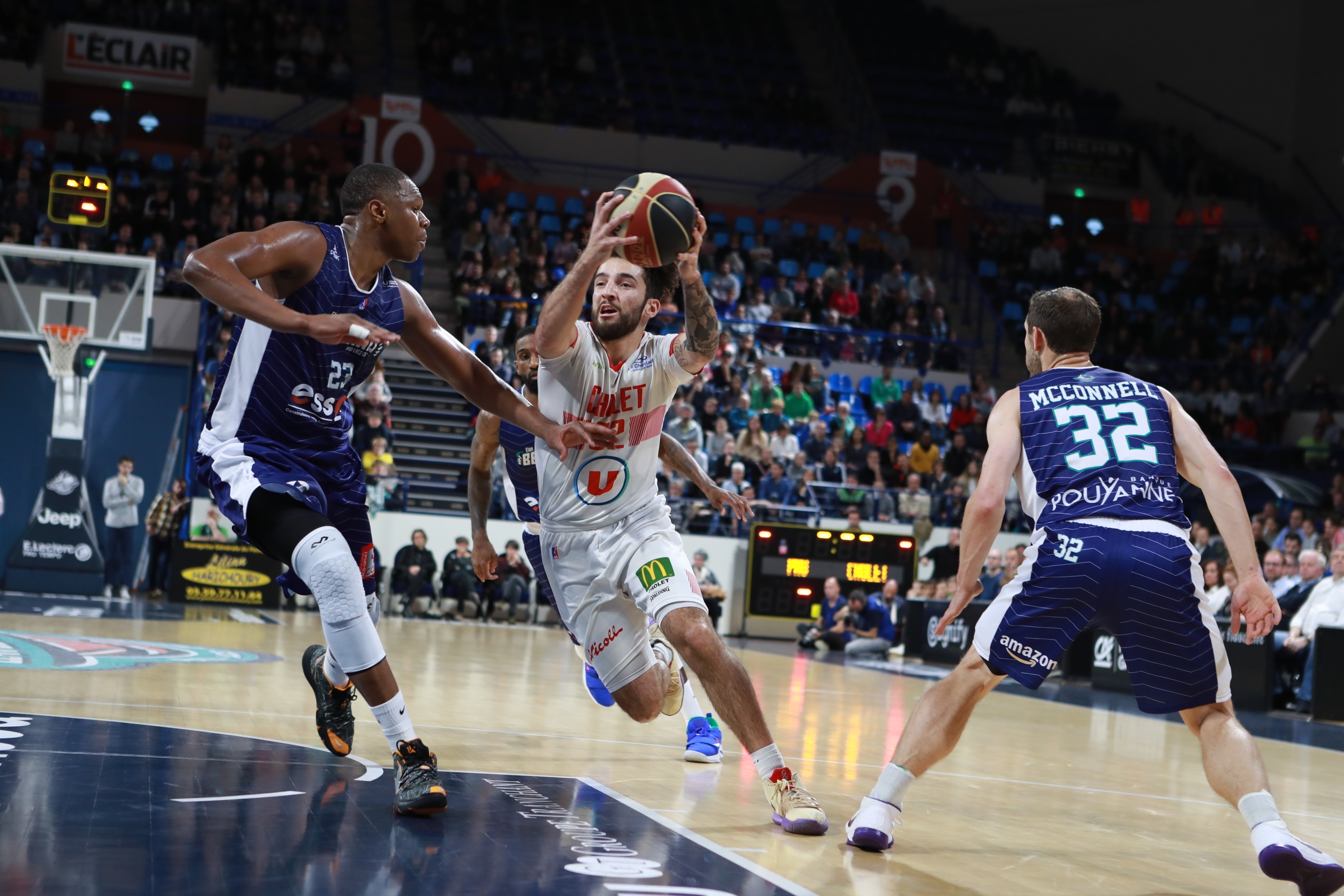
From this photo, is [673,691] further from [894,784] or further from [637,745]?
[894,784]

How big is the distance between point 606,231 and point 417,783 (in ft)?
6.64

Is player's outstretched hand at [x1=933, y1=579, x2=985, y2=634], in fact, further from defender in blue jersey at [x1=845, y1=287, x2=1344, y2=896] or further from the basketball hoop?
the basketball hoop

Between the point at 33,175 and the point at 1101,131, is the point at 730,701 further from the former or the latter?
the point at 1101,131

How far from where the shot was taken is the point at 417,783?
14.8ft

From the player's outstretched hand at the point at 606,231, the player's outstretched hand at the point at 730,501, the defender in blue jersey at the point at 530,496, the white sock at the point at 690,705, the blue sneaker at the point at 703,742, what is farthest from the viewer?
the white sock at the point at 690,705

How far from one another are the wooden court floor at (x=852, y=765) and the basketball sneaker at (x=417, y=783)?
880 millimetres

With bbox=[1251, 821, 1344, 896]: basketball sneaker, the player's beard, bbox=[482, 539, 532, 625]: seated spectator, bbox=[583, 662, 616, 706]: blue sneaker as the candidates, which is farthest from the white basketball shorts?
bbox=[482, 539, 532, 625]: seated spectator

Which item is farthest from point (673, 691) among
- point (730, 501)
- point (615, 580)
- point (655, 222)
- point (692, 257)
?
point (655, 222)

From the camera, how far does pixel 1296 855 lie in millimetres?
3871

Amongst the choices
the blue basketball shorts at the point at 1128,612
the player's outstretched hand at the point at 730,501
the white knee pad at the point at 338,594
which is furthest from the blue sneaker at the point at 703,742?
the blue basketball shorts at the point at 1128,612

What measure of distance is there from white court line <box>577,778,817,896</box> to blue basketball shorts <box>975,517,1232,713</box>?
104 centimetres

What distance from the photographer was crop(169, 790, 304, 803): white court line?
14.6 ft

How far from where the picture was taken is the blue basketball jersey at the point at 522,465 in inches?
293

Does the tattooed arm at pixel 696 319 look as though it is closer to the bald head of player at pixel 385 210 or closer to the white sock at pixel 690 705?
the bald head of player at pixel 385 210
